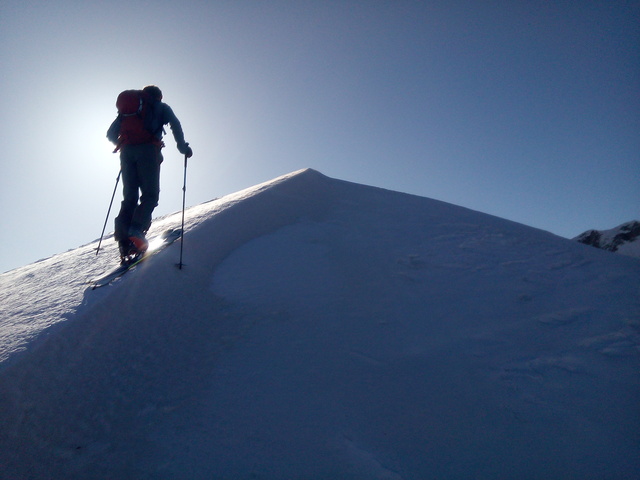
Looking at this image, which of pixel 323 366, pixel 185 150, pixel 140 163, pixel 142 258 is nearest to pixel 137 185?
pixel 140 163

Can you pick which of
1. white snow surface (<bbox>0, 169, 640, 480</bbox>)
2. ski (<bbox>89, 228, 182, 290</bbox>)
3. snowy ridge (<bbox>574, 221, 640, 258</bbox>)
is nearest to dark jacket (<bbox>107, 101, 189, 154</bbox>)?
ski (<bbox>89, 228, 182, 290</bbox>)

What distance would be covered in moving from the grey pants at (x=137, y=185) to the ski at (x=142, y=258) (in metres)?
0.33

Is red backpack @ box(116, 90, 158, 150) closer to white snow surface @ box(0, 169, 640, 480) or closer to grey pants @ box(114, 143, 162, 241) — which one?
grey pants @ box(114, 143, 162, 241)

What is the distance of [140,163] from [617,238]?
31816 mm

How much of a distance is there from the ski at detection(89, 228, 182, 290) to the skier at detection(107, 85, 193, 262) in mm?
145

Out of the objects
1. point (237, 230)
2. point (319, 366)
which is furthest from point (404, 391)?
point (237, 230)

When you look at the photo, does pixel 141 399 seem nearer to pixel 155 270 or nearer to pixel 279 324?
pixel 279 324

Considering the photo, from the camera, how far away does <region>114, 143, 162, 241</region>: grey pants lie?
19.6ft

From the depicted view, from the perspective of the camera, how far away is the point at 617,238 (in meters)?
28.1

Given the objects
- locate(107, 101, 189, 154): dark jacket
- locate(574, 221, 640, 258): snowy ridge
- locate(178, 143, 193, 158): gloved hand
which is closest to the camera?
locate(107, 101, 189, 154): dark jacket

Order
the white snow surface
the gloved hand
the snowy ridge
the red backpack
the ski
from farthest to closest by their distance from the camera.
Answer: the snowy ridge < the gloved hand < the red backpack < the ski < the white snow surface

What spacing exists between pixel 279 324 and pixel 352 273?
5.18 feet

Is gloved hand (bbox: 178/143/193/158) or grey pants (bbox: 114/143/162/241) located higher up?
gloved hand (bbox: 178/143/193/158)

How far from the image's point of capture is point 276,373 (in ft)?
12.5
